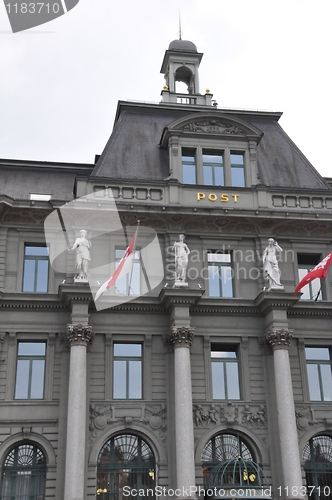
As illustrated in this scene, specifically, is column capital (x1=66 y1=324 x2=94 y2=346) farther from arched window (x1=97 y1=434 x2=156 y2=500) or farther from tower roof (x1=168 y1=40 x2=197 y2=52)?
tower roof (x1=168 y1=40 x2=197 y2=52)

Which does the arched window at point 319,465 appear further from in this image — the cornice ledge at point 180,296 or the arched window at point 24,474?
the arched window at point 24,474

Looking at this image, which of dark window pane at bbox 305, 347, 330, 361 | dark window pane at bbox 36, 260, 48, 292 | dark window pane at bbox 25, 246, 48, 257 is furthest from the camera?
dark window pane at bbox 25, 246, 48, 257

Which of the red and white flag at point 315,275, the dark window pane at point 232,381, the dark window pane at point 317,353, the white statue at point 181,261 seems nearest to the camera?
the red and white flag at point 315,275

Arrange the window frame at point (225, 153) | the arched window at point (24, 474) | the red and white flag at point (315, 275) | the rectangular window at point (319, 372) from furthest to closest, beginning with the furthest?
the window frame at point (225, 153)
the rectangular window at point (319, 372)
the red and white flag at point (315, 275)
the arched window at point (24, 474)

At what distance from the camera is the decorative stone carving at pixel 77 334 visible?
32719 millimetres

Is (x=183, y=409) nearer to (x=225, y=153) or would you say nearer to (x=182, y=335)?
(x=182, y=335)

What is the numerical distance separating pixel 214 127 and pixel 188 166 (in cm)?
271

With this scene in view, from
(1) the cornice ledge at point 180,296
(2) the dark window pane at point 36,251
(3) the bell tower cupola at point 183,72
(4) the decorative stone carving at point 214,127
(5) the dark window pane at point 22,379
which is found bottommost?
(5) the dark window pane at point 22,379

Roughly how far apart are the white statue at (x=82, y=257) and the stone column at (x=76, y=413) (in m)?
2.71

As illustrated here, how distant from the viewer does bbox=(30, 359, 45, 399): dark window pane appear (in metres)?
33.1

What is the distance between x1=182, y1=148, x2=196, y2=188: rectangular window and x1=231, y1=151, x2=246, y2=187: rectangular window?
7.19 ft

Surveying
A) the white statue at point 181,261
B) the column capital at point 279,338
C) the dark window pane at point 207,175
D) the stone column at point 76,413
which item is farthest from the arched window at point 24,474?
the dark window pane at point 207,175

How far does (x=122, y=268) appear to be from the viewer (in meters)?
33.2

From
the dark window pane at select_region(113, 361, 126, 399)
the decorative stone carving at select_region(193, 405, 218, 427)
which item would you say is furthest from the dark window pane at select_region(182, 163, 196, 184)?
the decorative stone carving at select_region(193, 405, 218, 427)
